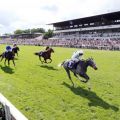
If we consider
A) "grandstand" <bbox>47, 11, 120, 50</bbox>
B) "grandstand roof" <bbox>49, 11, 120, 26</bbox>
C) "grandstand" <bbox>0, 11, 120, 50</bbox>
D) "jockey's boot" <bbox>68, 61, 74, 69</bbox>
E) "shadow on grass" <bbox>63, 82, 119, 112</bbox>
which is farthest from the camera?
"grandstand roof" <bbox>49, 11, 120, 26</bbox>

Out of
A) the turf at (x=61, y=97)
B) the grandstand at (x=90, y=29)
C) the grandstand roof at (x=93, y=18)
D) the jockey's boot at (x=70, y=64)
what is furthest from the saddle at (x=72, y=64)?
the grandstand roof at (x=93, y=18)

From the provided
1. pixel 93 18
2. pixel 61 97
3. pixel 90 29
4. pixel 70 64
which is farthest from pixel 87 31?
pixel 61 97

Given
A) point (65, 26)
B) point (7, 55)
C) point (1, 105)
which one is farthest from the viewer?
point (65, 26)

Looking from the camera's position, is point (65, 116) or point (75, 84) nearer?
point (65, 116)

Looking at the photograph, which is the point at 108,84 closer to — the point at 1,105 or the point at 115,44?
the point at 1,105

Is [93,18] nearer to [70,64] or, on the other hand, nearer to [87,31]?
[87,31]

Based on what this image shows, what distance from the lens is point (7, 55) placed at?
56.8ft

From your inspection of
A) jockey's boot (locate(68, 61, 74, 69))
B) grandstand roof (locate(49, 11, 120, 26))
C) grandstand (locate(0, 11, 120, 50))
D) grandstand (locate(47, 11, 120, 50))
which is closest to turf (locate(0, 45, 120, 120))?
jockey's boot (locate(68, 61, 74, 69))

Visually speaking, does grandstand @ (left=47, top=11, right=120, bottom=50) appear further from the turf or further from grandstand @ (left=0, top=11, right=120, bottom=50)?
the turf

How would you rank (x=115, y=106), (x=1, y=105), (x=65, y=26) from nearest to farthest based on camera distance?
1. (x=1, y=105)
2. (x=115, y=106)
3. (x=65, y=26)

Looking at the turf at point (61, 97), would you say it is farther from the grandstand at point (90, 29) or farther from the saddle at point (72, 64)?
the grandstand at point (90, 29)

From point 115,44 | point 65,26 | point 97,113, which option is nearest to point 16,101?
point 97,113

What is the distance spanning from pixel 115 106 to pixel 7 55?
10076mm

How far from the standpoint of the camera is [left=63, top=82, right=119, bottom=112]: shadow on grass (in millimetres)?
8570
